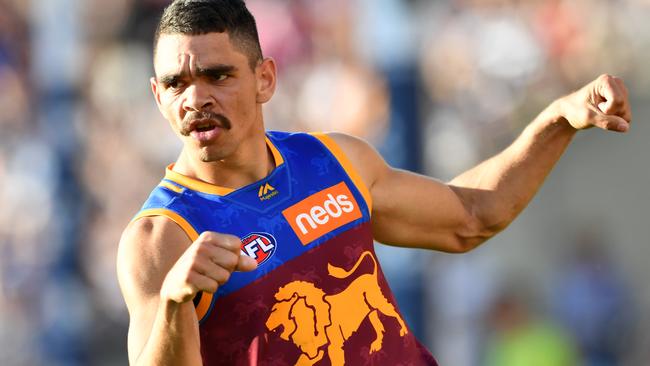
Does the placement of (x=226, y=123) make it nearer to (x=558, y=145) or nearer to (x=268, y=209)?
(x=268, y=209)

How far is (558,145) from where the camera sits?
16.7 ft

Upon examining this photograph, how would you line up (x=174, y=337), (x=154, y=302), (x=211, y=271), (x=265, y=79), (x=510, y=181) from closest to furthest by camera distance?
(x=211, y=271) → (x=174, y=337) → (x=154, y=302) → (x=265, y=79) → (x=510, y=181)

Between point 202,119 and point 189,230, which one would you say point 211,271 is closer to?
point 189,230

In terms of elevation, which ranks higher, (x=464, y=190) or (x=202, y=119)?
(x=202, y=119)

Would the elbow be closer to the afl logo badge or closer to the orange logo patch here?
the orange logo patch

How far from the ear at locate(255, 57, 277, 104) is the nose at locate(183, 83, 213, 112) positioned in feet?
1.04

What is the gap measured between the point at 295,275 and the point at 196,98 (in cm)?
67

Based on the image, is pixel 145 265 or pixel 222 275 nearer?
pixel 222 275

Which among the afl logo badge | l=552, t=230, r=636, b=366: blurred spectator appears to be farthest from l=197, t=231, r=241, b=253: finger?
l=552, t=230, r=636, b=366: blurred spectator

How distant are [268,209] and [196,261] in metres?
0.90

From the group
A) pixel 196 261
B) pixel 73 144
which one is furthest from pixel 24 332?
pixel 196 261

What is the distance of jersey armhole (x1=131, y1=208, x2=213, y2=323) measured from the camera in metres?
4.21

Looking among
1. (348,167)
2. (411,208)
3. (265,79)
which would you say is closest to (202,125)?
(265,79)

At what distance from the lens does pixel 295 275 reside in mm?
4398
